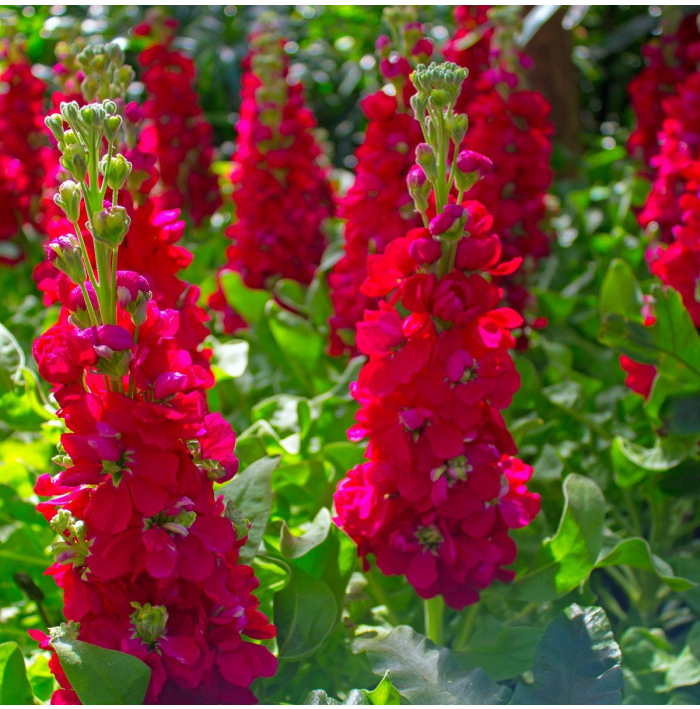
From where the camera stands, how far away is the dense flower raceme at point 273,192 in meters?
1.78

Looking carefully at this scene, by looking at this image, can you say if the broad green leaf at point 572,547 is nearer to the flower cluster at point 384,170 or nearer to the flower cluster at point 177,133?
the flower cluster at point 384,170

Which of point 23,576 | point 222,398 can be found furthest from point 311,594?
point 222,398

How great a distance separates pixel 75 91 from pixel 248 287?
51 cm

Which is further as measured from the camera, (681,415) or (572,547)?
(681,415)

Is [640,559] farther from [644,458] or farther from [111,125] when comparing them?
[111,125]

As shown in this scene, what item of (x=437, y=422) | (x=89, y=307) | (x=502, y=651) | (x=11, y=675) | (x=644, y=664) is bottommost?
(x=644, y=664)

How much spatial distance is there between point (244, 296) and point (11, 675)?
1029mm

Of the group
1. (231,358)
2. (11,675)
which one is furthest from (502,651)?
(231,358)

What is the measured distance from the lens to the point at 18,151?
223 centimetres

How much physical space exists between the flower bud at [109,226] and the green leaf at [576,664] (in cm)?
56

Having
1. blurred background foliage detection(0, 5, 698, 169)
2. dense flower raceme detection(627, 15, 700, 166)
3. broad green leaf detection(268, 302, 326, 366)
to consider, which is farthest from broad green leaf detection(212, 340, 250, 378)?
blurred background foliage detection(0, 5, 698, 169)

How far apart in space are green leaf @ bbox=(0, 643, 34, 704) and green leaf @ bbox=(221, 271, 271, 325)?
0.99 m

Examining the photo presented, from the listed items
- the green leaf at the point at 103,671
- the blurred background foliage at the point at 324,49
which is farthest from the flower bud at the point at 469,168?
the blurred background foliage at the point at 324,49

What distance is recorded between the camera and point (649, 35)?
373 centimetres
